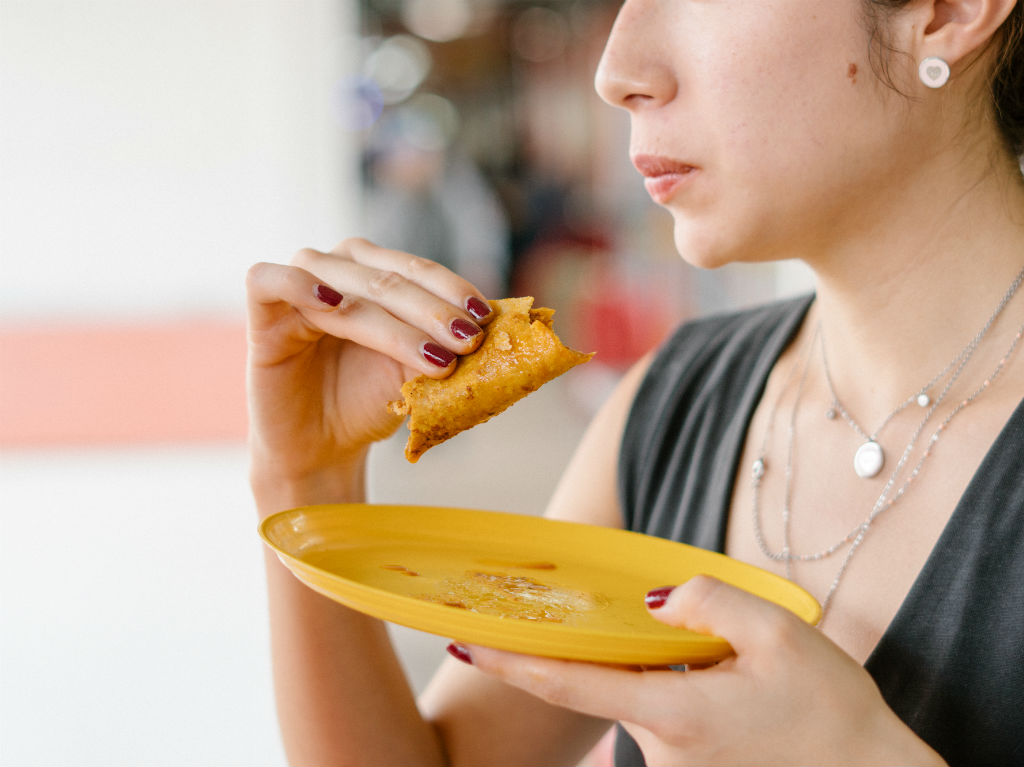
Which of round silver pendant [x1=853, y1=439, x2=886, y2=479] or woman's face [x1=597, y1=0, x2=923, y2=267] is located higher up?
woman's face [x1=597, y1=0, x2=923, y2=267]

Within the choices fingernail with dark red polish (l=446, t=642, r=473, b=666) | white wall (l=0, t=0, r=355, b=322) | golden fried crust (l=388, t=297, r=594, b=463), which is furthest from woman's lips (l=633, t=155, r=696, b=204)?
white wall (l=0, t=0, r=355, b=322)

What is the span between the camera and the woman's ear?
986 millimetres

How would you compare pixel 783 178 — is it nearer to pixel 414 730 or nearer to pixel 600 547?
pixel 600 547

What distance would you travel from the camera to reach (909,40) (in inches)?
39.0

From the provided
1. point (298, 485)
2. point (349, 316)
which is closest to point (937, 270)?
point (349, 316)

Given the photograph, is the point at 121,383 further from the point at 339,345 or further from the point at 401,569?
the point at 401,569

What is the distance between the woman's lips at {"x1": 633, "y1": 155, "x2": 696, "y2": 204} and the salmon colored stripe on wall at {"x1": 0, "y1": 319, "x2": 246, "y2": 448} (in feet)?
10.6

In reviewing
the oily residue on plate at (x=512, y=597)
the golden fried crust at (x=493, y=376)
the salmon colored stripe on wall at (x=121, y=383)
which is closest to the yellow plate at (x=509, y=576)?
the oily residue on plate at (x=512, y=597)

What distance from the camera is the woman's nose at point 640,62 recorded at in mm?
1032

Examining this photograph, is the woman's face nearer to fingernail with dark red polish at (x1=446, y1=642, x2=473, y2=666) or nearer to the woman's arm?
the woman's arm

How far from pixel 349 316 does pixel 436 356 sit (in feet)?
0.37

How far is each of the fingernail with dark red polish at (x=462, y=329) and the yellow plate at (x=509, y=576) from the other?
0.75ft

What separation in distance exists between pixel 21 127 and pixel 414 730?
374cm

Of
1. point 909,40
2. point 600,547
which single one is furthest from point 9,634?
point 909,40
